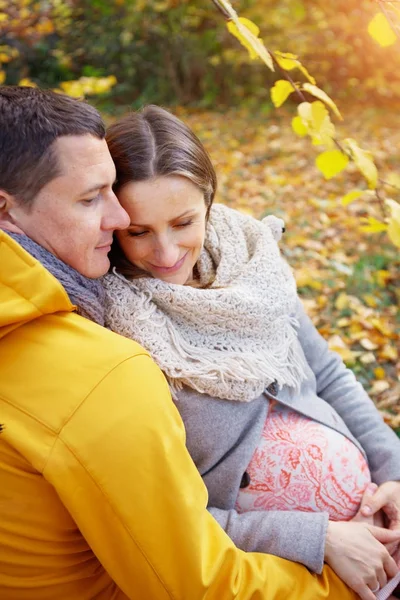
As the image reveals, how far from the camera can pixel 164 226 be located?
206 centimetres

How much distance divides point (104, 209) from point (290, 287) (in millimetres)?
823

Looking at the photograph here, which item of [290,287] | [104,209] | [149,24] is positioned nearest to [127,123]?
[104,209]

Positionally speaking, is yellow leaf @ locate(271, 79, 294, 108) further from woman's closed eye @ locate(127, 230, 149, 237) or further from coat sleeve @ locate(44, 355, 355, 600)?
coat sleeve @ locate(44, 355, 355, 600)

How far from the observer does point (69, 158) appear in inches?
68.1

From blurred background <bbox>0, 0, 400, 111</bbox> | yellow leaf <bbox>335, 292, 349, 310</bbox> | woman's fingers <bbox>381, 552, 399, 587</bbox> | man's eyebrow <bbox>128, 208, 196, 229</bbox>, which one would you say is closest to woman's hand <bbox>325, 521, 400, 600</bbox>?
woman's fingers <bbox>381, 552, 399, 587</bbox>

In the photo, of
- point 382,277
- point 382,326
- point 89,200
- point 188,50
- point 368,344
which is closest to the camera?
point 89,200

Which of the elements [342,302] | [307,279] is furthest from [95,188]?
[307,279]

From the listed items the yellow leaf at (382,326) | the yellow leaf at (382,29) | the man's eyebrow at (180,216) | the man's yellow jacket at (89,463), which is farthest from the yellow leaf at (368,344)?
the man's yellow jacket at (89,463)

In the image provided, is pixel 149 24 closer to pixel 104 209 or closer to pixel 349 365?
pixel 349 365

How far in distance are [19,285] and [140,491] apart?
556mm

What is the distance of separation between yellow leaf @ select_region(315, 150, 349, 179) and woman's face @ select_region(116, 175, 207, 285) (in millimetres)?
441

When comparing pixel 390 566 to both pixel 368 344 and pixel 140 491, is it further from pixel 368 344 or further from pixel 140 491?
pixel 368 344

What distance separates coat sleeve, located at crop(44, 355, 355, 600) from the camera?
1.45 metres

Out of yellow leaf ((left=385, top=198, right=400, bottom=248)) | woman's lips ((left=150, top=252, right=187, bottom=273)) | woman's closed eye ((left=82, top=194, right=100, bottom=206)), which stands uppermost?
woman's closed eye ((left=82, top=194, right=100, bottom=206))
